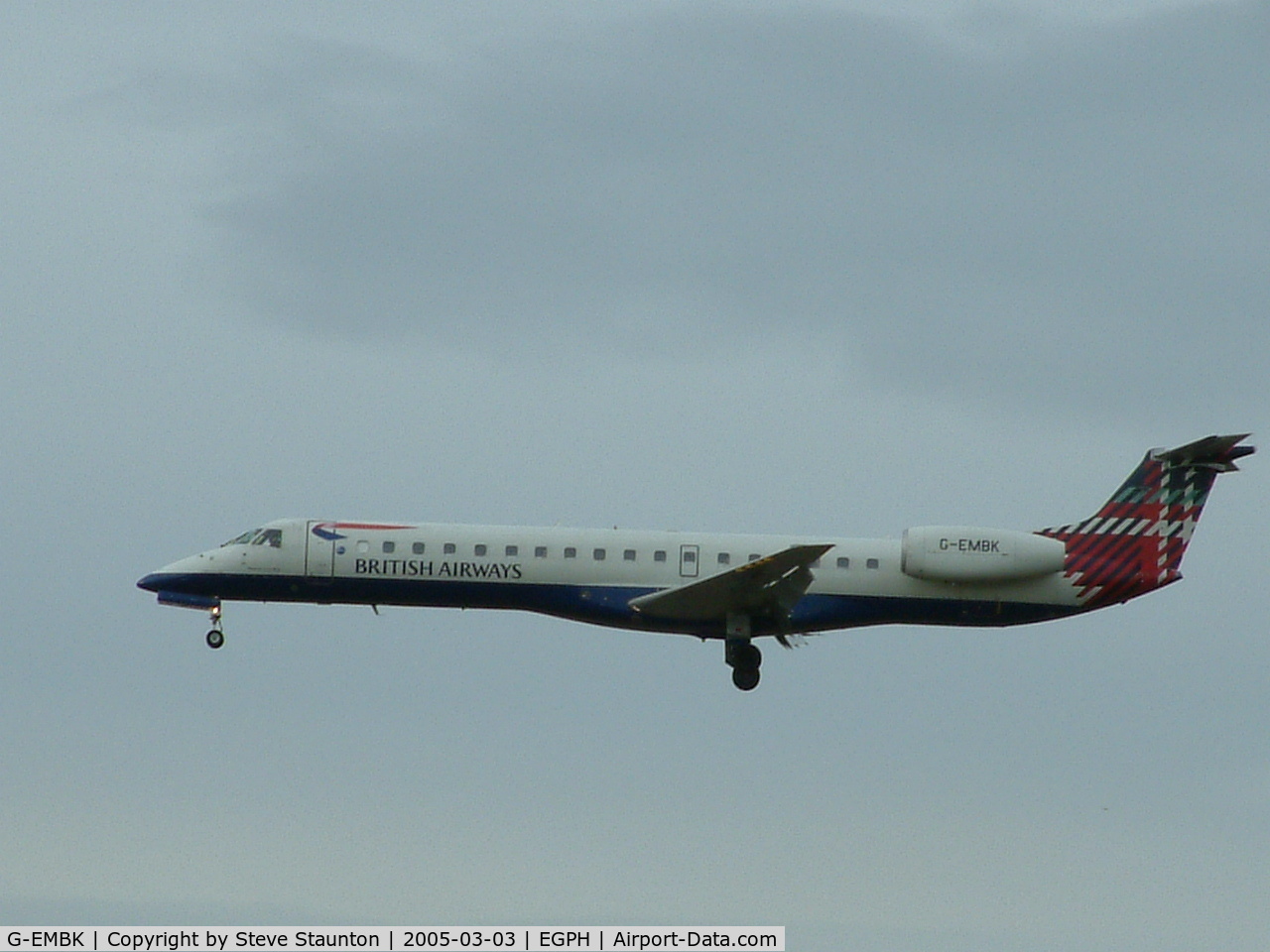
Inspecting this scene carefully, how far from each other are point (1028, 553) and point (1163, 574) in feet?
10.1

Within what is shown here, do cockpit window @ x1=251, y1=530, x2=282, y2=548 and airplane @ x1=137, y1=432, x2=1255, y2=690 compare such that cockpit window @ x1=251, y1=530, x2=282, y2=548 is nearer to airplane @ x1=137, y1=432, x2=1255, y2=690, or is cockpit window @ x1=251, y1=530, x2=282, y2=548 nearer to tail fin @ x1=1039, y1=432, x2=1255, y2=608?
airplane @ x1=137, y1=432, x2=1255, y2=690

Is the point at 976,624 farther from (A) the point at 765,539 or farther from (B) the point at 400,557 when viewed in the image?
(B) the point at 400,557

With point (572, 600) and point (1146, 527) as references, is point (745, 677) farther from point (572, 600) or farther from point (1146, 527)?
point (1146, 527)

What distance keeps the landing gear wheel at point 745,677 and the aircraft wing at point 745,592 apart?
114 cm

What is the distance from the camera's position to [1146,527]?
41938mm

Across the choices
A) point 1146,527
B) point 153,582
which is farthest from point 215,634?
point 1146,527

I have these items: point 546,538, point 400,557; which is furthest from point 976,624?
point 400,557

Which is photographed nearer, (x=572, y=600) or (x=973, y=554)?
(x=572, y=600)

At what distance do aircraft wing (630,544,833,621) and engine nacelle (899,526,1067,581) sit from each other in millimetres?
2633

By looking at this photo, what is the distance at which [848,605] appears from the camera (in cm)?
4097

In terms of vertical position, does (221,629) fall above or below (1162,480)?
below

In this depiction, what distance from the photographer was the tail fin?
137 feet

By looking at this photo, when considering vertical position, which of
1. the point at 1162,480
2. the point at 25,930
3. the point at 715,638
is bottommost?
the point at 25,930

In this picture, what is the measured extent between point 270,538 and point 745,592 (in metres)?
9.44
